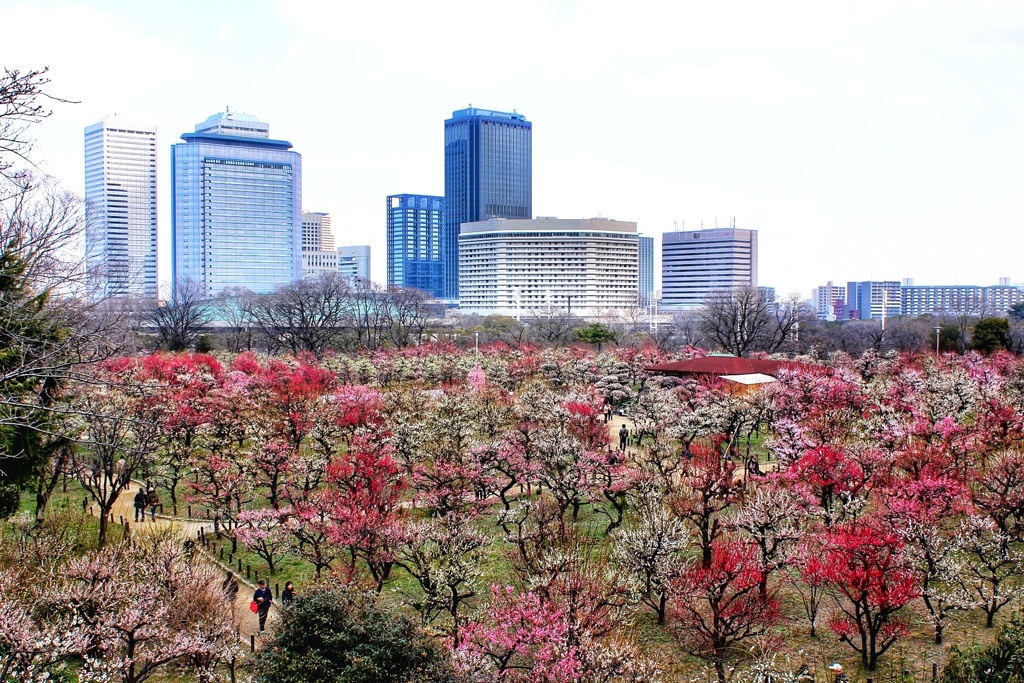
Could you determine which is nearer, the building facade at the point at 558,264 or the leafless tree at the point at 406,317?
the leafless tree at the point at 406,317

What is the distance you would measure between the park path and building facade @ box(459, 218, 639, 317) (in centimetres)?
11483

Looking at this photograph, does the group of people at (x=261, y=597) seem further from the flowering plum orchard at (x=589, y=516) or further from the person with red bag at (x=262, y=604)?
the flowering plum orchard at (x=589, y=516)

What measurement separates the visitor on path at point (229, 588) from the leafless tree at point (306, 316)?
39.0 meters

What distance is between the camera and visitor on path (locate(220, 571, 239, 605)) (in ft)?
53.9

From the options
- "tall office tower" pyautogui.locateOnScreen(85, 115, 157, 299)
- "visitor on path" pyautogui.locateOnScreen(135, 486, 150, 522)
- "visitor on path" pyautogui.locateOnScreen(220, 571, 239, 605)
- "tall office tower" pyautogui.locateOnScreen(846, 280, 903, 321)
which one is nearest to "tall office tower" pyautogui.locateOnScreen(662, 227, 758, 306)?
"tall office tower" pyautogui.locateOnScreen(846, 280, 903, 321)

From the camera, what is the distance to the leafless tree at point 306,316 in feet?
198

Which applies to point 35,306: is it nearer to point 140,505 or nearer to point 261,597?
point 261,597

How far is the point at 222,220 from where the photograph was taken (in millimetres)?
141625

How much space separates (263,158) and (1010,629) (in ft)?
472

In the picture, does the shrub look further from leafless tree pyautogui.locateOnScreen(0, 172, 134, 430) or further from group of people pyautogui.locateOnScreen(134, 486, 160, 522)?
group of people pyautogui.locateOnScreen(134, 486, 160, 522)

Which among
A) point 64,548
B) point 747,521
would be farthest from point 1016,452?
point 64,548

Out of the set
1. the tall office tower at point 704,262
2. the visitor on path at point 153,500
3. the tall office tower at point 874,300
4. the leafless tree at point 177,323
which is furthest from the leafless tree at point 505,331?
the tall office tower at point 874,300

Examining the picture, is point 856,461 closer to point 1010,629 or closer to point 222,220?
point 1010,629

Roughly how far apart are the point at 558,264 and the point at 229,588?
416ft
